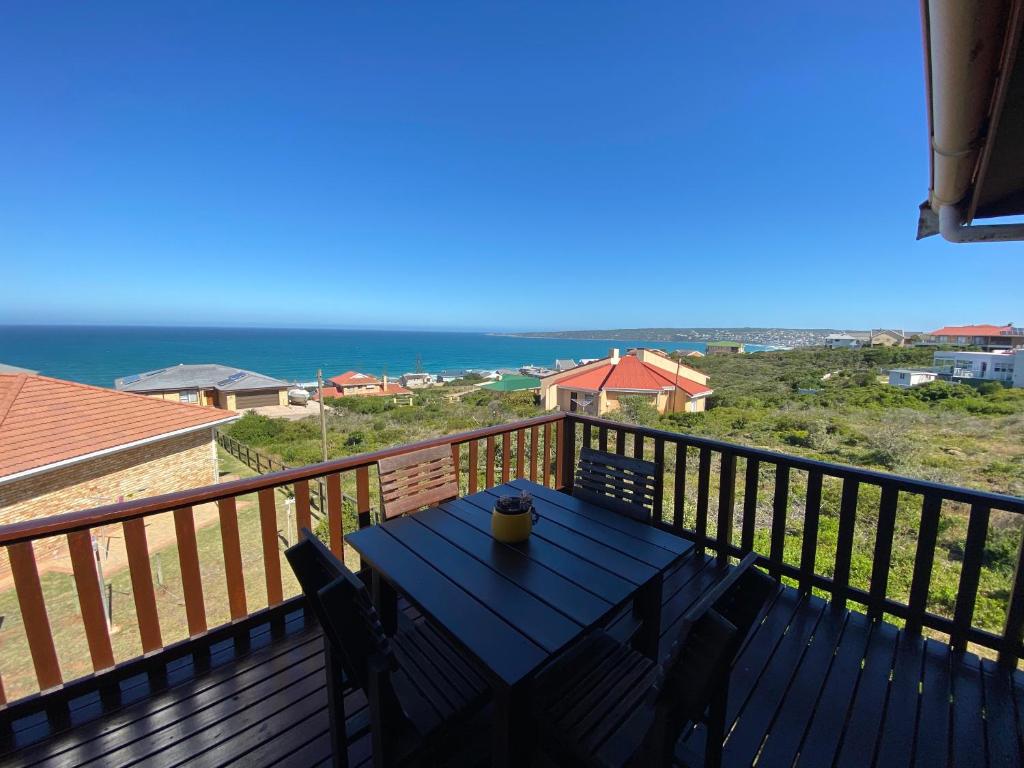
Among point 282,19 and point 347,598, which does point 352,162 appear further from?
point 347,598

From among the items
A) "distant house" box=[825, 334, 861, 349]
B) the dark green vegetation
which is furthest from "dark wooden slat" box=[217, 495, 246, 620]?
"distant house" box=[825, 334, 861, 349]

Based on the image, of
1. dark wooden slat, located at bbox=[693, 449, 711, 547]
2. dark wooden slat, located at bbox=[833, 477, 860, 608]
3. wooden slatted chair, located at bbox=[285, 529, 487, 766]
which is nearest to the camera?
wooden slatted chair, located at bbox=[285, 529, 487, 766]

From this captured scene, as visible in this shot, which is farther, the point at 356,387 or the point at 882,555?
the point at 356,387

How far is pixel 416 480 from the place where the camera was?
2.24 m

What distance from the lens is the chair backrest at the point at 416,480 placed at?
6.85ft

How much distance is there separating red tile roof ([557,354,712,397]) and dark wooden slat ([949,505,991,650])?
17021mm

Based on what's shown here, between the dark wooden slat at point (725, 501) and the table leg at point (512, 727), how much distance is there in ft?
6.49

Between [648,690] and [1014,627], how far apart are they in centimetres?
213

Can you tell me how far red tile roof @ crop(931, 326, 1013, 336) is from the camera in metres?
21.5

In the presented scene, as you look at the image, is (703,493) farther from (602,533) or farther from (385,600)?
(385,600)

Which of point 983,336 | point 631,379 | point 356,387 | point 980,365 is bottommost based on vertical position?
point 356,387

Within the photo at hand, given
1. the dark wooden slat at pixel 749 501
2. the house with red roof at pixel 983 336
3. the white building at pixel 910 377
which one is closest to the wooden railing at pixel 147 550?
the dark wooden slat at pixel 749 501

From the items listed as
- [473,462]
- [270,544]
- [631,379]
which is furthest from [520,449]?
[631,379]

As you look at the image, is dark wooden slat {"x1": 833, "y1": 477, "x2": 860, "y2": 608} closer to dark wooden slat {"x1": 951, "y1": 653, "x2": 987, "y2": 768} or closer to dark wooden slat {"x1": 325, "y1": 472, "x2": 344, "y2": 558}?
dark wooden slat {"x1": 951, "y1": 653, "x2": 987, "y2": 768}
